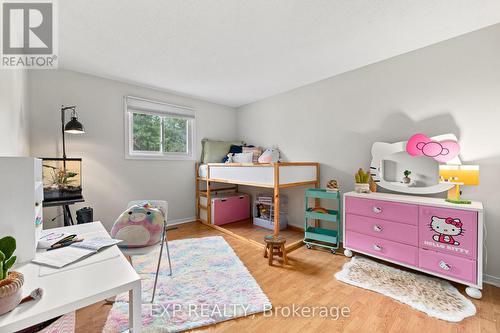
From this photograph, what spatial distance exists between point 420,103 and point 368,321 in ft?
6.98

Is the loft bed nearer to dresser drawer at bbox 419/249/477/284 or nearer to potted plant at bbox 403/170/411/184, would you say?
potted plant at bbox 403/170/411/184

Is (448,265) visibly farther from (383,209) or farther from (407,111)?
(407,111)

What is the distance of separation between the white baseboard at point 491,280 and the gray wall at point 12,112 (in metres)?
3.95

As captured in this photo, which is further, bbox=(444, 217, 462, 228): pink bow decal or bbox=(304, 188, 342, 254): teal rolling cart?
bbox=(304, 188, 342, 254): teal rolling cart

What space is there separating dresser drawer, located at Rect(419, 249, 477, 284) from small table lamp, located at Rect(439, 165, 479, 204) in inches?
19.1

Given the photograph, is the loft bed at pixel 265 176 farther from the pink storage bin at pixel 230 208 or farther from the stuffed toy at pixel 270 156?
the stuffed toy at pixel 270 156

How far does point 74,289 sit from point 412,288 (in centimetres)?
233

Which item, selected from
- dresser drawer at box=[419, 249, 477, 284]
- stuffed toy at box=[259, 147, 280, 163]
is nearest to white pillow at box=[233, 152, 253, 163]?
stuffed toy at box=[259, 147, 280, 163]

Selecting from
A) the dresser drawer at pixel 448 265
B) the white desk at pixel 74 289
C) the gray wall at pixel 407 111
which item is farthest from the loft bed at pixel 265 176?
the white desk at pixel 74 289

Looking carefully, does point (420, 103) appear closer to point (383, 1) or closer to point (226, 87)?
point (383, 1)

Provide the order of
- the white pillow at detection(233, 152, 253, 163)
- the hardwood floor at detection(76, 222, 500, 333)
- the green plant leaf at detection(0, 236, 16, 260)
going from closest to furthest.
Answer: the green plant leaf at detection(0, 236, 16, 260), the hardwood floor at detection(76, 222, 500, 333), the white pillow at detection(233, 152, 253, 163)

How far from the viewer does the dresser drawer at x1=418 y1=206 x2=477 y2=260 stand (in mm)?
1709

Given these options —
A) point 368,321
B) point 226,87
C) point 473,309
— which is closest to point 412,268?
point 473,309

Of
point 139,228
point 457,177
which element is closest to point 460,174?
point 457,177
